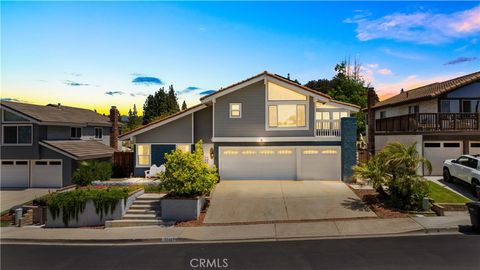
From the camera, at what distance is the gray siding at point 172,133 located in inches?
935

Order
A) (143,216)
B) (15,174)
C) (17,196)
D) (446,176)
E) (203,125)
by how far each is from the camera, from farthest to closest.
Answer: (15,174)
(203,125)
(17,196)
(446,176)
(143,216)

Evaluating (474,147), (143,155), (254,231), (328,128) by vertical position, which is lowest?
(254,231)

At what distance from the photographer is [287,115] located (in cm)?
2195

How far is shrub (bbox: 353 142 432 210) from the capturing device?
15.3 m

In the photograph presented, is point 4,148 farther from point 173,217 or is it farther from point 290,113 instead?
point 290,113

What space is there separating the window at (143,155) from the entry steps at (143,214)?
6431 mm

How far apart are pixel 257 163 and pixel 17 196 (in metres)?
17.2

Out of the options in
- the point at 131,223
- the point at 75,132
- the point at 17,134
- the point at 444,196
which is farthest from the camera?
the point at 75,132

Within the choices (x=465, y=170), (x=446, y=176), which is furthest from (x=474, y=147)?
(x=465, y=170)

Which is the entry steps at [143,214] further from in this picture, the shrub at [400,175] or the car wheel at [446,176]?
the car wheel at [446,176]

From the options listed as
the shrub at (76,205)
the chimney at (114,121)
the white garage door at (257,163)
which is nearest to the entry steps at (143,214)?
the shrub at (76,205)

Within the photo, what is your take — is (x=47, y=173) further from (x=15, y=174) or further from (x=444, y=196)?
(x=444, y=196)

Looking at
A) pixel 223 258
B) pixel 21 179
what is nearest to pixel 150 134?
pixel 21 179

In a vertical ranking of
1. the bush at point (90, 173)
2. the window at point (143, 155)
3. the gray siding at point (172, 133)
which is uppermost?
the gray siding at point (172, 133)
